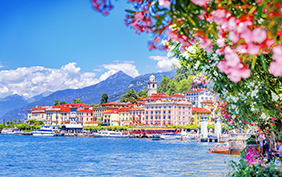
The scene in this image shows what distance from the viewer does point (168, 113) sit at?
4564 inches

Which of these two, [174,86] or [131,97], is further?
[174,86]

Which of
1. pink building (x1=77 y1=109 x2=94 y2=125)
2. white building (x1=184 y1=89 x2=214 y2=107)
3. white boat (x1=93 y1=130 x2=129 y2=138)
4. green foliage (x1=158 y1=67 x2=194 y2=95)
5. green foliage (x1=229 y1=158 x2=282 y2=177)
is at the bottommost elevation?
white boat (x1=93 y1=130 x2=129 y2=138)

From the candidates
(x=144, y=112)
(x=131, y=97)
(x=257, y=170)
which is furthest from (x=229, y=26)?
(x=131, y=97)

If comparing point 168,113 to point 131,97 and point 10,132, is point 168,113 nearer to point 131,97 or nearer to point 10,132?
point 131,97

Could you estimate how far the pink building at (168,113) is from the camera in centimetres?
11569

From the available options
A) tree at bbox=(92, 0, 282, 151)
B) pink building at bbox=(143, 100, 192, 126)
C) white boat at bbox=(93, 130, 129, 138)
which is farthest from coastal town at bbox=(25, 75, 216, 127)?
tree at bbox=(92, 0, 282, 151)

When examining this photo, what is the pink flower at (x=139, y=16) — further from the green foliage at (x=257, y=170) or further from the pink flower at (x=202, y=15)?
the green foliage at (x=257, y=170)

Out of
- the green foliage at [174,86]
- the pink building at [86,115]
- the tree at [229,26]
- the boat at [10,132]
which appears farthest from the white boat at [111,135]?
the tree at [229,26]

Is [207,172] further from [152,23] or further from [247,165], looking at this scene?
[152,23]

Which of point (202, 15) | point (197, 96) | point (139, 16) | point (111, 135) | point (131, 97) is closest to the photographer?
point (202, 15)

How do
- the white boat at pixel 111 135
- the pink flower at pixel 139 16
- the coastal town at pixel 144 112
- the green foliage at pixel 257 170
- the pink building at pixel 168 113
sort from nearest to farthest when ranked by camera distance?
the pink flower at pixel 139 16 < the green foliage at pixel 257 170 < the white boat at pixel 111 135 < the pink building at pixel 168 113 < the coastal town at pixel 144 112

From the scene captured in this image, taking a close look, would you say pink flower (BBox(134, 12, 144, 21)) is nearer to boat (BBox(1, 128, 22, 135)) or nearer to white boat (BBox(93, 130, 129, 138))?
white boat (BBox(93, 130, 129, 138))

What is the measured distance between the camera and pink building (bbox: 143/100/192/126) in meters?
116

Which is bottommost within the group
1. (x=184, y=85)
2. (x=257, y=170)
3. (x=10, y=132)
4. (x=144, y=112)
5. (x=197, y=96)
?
(x=10, y=132)
